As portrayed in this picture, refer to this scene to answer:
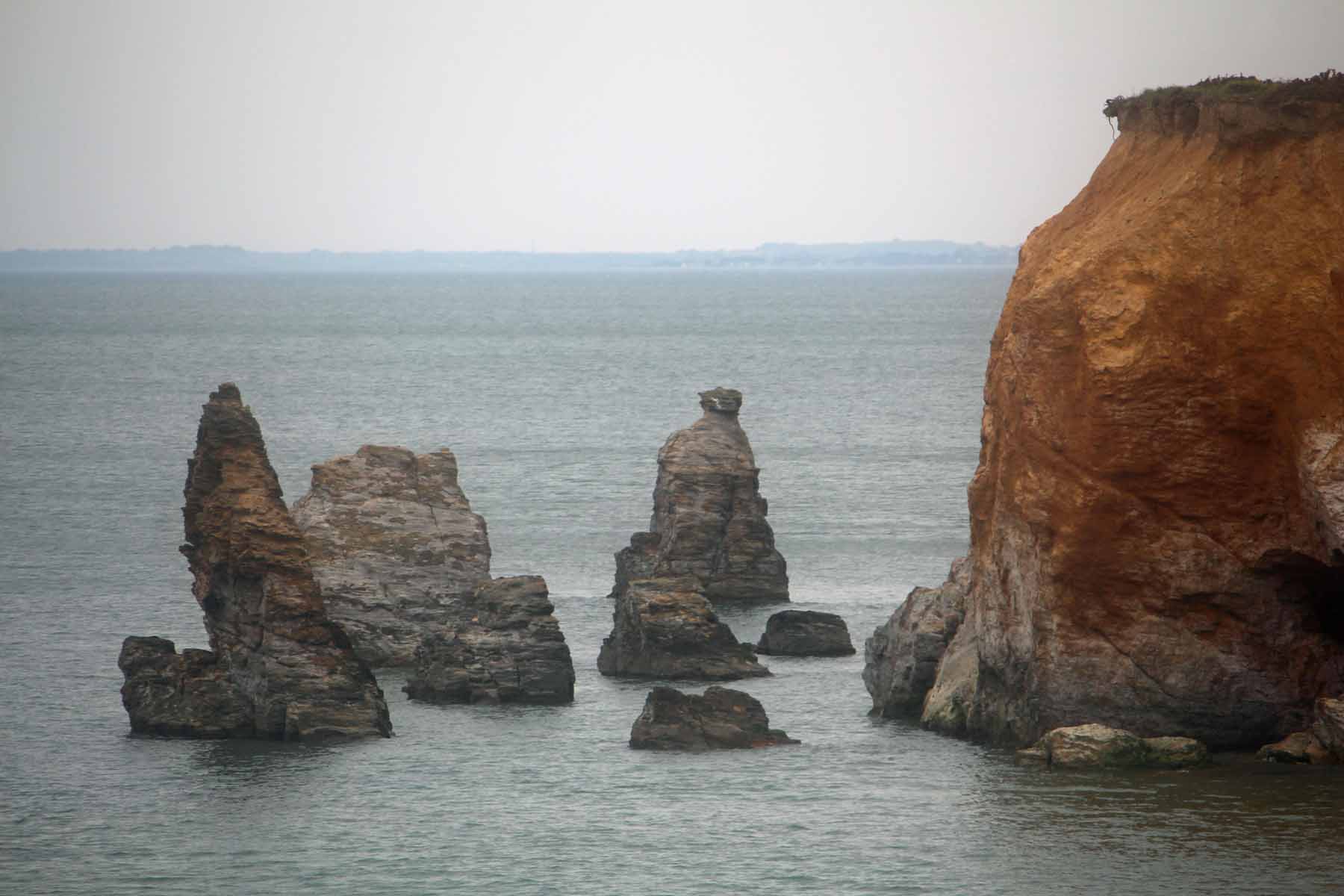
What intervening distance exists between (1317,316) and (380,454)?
110 ft

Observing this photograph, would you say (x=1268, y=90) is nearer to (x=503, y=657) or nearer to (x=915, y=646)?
(x=915, y=646)

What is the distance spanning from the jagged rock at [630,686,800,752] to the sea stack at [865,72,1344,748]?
6935 mm

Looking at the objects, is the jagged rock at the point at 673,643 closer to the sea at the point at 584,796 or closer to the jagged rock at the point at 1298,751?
the sea at the point at 584,796

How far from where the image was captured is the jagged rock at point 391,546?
58562mm

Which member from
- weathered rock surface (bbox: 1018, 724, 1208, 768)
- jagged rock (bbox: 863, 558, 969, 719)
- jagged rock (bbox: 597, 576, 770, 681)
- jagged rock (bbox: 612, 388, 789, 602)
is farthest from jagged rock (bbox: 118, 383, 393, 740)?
jagged rock (bbox: 612, 388, 789, 602)

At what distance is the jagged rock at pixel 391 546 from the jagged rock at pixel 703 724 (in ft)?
40.1

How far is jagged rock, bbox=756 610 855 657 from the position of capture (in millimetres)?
57844

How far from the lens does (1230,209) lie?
41062 millimetres

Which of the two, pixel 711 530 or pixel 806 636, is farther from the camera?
pixel 711 530

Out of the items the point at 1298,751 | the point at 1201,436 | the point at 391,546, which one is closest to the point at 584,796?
the point at 1298,751

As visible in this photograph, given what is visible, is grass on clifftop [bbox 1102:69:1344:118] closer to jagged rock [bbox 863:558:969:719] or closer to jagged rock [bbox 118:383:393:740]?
jagged rock [bbox 863:558:969:719]

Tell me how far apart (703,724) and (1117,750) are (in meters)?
10.1

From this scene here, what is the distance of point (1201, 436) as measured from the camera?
40562mm

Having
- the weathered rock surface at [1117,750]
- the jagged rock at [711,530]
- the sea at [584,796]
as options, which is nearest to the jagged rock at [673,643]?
the sea at [584,796]
